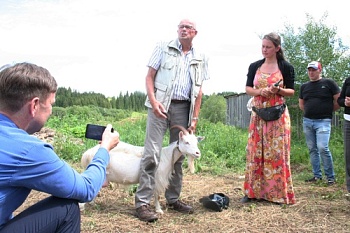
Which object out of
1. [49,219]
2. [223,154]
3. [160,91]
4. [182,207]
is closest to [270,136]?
[182,207]

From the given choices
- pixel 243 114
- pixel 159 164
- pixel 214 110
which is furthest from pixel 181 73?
pixel 214 110

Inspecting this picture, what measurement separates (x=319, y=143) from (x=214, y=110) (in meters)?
16.5

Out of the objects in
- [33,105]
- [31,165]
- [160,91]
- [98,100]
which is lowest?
[31,165]

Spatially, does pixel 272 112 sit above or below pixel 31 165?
above

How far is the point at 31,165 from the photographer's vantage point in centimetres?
184

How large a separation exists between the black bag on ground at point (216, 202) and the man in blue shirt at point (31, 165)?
2.58 metres

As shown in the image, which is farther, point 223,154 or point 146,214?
point 223,154

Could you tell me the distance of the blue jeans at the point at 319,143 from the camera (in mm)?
6266

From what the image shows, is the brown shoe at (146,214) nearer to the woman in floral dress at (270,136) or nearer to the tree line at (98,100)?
the woman in floral dress at (270,136)

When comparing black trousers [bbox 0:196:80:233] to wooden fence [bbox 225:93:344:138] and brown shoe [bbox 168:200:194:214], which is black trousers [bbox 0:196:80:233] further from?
wooden fence [bbox 225:93:344:138]

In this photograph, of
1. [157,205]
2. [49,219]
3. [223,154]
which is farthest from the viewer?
[223,154]

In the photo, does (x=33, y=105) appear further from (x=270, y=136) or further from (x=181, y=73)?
(x=270, y=136)

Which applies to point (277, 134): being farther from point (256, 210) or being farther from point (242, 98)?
point (242, 98)

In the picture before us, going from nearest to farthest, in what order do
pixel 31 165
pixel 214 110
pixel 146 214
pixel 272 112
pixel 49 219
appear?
1. pixel 31 165
2. pixel 49 219
3. pixel 146 214
4. pixel 272 112
5. pixel 214 110
